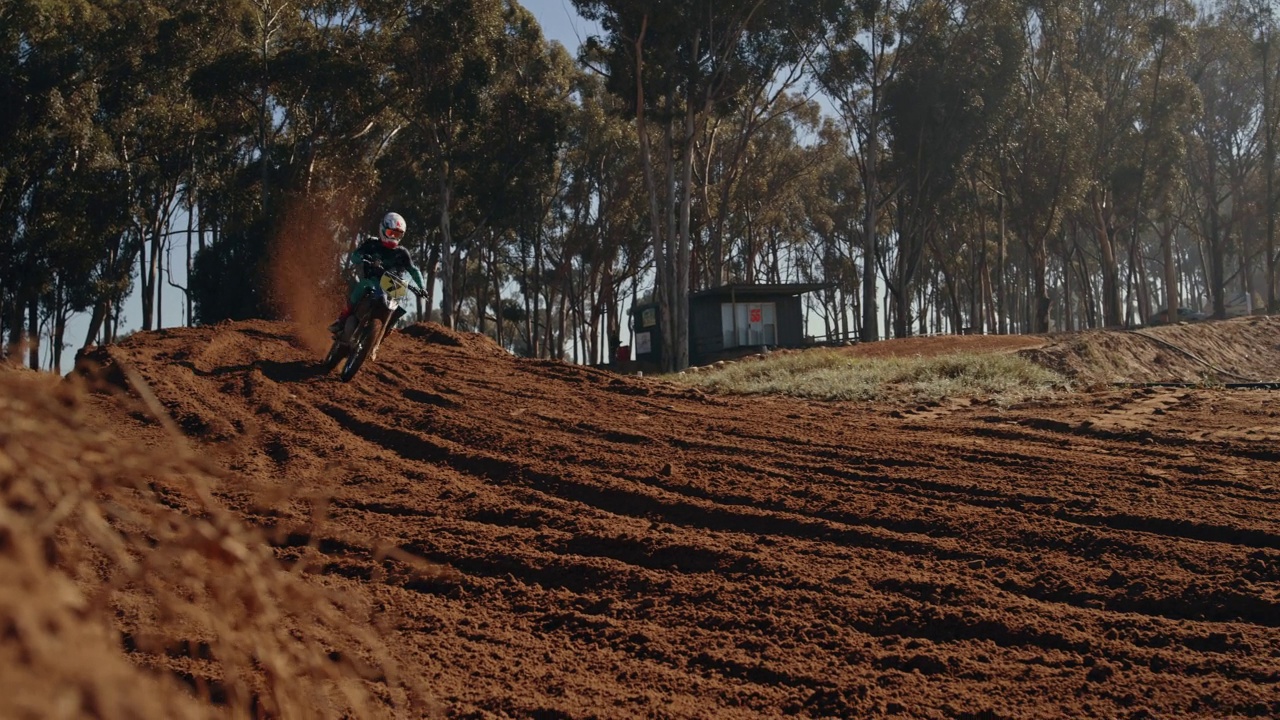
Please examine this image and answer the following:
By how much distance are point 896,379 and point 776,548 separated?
10.1 metres

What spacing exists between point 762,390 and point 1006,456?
671 centimetres

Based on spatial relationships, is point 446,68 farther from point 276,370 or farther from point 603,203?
point 276,370

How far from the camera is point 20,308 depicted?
32250mm

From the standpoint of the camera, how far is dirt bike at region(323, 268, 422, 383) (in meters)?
11.8

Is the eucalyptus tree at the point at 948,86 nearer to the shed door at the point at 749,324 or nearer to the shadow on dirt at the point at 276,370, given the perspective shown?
the shed door at the point at 749,324

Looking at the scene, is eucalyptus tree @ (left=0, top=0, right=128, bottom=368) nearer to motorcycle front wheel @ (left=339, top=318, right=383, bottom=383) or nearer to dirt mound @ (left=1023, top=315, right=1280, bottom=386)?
motorcycle front wheel @ (left=339, top=318, right=383, bottom=383)

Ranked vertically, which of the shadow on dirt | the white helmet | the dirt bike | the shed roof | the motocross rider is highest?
the shed roof

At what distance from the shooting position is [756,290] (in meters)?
37.0

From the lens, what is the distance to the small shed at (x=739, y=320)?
36969 millimetres

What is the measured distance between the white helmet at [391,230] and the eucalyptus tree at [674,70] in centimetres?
1986

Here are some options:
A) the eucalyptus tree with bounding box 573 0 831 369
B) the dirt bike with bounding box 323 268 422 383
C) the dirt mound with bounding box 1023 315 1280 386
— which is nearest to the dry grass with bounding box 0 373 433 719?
the dirt bike with bounding box 323 268 422 383

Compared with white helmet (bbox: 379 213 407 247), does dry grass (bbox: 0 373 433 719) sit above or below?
below

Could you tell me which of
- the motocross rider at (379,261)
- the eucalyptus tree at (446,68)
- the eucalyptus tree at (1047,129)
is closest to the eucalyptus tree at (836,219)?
the eucalyptus tree at (1047,129)

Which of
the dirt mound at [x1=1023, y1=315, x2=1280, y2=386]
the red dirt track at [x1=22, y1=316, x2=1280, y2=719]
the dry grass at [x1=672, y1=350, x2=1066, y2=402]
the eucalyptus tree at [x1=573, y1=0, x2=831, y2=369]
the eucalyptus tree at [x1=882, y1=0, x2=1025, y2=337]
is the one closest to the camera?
the red dirt track at [x1=22, y1=316, x2=1280, y2=719]
